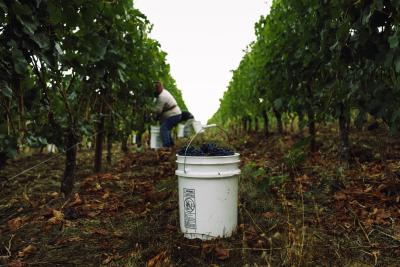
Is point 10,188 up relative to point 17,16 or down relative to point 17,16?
down

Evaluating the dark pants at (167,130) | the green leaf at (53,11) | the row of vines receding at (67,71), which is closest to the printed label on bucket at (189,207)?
the row of vines receding at (67,71)

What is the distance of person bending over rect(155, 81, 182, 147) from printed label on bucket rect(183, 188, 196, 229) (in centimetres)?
507

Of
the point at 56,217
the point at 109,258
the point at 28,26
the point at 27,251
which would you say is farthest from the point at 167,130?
the point at 28,26

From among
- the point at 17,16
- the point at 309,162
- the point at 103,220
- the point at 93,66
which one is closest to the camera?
the point at 17,16

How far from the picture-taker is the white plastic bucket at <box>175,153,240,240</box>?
2.55 meters

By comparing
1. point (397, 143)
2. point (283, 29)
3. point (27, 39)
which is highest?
point (283, 29)

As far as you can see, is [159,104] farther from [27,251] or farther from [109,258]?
[109,258]

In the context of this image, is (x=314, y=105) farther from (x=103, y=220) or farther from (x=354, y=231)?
(x=103, y=220)

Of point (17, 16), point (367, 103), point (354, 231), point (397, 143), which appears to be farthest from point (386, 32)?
point (397, 143)

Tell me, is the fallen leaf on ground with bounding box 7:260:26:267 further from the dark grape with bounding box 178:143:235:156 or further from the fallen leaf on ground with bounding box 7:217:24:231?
the dark grape with bounding box 178:143:235:156

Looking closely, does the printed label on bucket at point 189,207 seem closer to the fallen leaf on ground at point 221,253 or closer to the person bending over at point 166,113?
the fallen leaf on ground at point 221,253

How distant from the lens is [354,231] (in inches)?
109

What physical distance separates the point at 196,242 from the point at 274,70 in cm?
374

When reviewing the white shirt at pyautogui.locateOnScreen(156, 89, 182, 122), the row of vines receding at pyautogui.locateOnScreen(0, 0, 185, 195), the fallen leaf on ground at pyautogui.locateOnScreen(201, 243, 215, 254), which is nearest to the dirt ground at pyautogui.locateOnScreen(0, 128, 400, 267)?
the fallen leaf on ground at pyautogui.locateOnScreen(201, 243, 215, 254)
